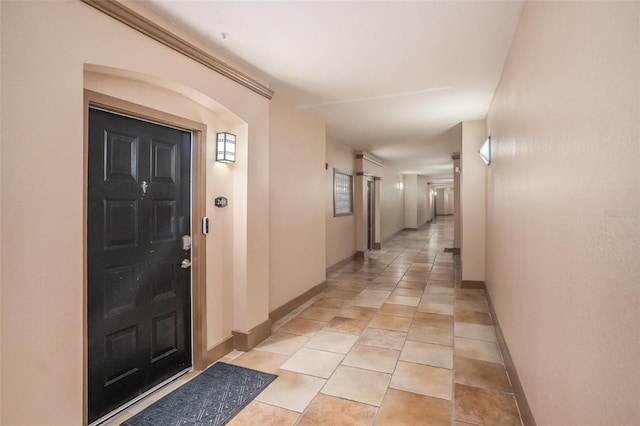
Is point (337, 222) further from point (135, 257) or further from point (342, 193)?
point (135, 257)

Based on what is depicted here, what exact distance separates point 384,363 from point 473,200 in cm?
319

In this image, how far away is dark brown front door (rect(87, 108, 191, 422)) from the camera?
6.53 ft

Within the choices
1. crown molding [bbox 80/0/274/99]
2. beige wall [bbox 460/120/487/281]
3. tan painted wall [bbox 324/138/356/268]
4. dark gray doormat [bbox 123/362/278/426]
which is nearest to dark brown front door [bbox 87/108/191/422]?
dark gray doormat [bbox 123/362/278/426]

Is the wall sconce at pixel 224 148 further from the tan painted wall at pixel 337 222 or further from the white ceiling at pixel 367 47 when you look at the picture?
the tan painted wall at pixel 337 222

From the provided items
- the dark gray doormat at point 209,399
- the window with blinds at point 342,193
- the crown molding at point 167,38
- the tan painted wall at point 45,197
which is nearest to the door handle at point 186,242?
the tan painted wall at point 45,197

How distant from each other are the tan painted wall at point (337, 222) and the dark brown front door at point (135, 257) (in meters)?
3.57

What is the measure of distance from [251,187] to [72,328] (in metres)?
1.77

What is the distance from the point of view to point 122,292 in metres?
2.14

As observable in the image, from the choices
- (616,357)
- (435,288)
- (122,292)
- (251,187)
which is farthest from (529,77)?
(435,288)

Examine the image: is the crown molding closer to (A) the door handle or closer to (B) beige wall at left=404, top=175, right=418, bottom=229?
(A) the door handle

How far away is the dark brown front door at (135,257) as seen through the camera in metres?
1.99

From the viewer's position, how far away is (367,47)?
2.62 m

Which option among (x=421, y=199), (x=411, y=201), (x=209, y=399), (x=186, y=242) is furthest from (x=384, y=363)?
(x=421, y=199)

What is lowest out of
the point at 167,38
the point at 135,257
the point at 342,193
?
the point at 135,257
